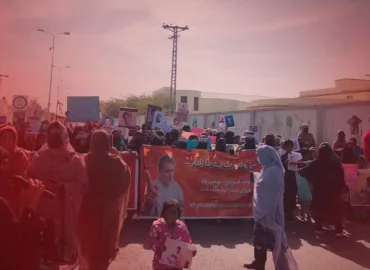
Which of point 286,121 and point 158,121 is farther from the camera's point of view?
point 286,121

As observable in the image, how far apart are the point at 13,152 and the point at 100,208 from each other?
152 centimetres

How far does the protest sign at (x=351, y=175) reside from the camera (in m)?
A: 9.57

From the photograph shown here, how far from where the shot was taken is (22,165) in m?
4.96

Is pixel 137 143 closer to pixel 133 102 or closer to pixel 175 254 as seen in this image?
pixel 175 254

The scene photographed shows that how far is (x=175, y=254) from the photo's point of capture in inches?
169

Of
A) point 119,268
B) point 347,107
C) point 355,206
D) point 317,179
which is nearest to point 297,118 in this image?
point 347,107

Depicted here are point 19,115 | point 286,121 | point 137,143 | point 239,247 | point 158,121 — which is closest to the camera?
point 239,247

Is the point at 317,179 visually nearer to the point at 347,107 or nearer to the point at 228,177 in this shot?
the point at 228,177

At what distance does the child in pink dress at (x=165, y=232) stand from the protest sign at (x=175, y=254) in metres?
0.04

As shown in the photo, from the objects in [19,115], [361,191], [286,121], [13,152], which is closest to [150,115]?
[19,115]

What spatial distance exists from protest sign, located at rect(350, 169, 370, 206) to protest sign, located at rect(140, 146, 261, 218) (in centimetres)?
241

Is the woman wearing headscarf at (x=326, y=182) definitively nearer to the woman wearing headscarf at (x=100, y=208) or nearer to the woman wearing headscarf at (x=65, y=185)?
the woman wearing headscarf at (x=100, y=208)

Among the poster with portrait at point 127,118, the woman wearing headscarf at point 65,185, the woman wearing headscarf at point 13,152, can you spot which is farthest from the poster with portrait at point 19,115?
the woman wearing headscarf at point 65,185

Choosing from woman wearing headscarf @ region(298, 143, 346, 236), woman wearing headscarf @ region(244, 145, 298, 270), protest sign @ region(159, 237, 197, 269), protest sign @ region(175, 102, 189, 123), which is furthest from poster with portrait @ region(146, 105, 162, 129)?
protest sign @ region(159, 237, 197, 269)
